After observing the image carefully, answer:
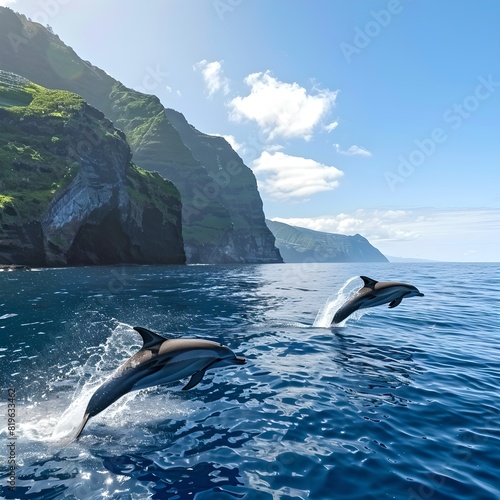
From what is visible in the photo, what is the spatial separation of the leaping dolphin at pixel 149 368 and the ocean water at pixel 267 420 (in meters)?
0.75

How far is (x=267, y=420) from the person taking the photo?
25.5ft

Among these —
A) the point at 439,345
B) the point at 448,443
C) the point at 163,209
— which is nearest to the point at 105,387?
the point at 448,443

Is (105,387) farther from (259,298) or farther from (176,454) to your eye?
(259,298)

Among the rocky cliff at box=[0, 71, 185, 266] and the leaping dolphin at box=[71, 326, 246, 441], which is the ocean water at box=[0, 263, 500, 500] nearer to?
the leaping dolphin at box=[71, 326, 246, 441]

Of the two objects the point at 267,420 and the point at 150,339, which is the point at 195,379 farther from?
the point at 267,420

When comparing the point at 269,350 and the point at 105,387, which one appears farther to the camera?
the point at 269,350

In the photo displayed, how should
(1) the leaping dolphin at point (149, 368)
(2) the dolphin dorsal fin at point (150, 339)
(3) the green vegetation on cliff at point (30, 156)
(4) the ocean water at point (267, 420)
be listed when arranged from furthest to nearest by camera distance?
(3) the green vegetation on cliff at point (30, 156) < (2) the dolphin dorsal fin at point (150, 339) < (1) the leaping dolphin at point (149, 368) < (4) the ocean water at point (267, 420)

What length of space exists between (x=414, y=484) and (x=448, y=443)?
1815mm

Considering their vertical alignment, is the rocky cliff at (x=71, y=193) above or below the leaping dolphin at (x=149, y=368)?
above

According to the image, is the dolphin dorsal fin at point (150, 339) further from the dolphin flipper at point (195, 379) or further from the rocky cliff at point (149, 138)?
the rocky cliff at point (149, 138)

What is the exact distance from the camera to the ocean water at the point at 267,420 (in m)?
5.65

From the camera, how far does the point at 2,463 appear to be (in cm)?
612

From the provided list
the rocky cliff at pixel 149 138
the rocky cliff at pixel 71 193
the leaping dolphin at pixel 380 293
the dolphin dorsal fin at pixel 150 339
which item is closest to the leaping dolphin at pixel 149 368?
the dolphin dorsal fin at pixel 150 339

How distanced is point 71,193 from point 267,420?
229ft
